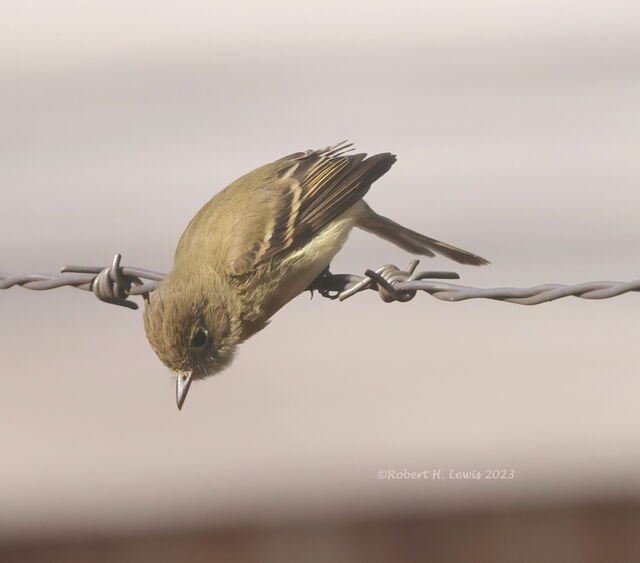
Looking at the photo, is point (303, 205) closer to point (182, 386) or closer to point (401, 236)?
point (401, 236)

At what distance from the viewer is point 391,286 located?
4.23 meters

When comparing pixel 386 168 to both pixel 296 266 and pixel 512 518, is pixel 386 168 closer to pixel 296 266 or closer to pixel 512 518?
pixel 296 266

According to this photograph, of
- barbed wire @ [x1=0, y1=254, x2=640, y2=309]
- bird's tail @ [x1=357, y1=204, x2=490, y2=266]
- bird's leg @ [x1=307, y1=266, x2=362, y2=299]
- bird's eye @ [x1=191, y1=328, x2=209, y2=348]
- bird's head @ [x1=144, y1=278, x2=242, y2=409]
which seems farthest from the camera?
bird's tail @ [x1=357, y1=204, x2=490, y2=266]

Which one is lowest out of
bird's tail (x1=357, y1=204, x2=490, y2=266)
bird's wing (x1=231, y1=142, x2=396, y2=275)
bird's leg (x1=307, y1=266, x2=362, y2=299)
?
bird's leg (x1=307, y1=266, x2=362, y2=299)

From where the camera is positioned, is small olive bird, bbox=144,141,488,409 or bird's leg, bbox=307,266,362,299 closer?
small olive bird, bbox=144,141,488,409

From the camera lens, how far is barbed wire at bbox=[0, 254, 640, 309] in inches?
152

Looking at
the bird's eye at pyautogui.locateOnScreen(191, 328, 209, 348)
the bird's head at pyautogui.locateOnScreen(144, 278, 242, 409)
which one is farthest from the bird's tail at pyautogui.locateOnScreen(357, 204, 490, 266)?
the bird's eye at pyautogui.locateOnScreen(191, 328, 209, 348)

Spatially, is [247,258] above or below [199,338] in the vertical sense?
above

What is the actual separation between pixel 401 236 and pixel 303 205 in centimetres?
97

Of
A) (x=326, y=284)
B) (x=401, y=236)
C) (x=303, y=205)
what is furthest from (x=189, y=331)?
(x=401, y=236)

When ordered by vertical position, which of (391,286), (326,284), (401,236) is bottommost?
(391,286)

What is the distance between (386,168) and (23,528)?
10.8 feet

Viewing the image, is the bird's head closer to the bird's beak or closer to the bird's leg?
the bird's beak

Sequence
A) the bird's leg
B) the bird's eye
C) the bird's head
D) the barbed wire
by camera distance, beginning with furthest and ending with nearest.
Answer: the bird's leg, the bird's eye, the bird's head, the barbed wire
